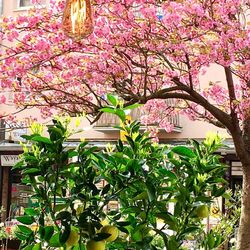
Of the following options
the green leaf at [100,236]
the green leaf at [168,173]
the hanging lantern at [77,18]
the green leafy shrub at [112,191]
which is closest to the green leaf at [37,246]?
the green leafy shrub at [112,191]

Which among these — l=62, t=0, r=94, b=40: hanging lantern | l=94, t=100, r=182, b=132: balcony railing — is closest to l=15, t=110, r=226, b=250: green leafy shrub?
l=62, t=0, r=94, b=40: hanging lantern

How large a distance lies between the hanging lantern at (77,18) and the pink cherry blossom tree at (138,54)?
1.69 m

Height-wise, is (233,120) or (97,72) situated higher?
(97,72)

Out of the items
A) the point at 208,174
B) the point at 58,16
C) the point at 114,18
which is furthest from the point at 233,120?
the point at 208,174

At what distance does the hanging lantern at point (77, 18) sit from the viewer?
2.83 metres

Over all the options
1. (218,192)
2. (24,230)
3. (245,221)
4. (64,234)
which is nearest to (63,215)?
(64,234)

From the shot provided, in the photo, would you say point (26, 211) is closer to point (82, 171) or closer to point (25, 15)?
point (82, 171)

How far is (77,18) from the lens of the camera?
2877 mm

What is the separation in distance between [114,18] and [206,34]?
872mm

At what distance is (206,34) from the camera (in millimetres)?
5031

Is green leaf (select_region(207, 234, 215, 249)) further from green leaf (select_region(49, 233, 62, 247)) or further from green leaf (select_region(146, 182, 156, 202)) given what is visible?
green leaf (select_region(49, 233, 62, 247))

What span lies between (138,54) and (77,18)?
2669 mm

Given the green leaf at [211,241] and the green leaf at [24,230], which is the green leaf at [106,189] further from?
the green leaf at [211,241]

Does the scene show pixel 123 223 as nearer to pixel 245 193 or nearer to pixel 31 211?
pixel 31 211
